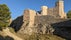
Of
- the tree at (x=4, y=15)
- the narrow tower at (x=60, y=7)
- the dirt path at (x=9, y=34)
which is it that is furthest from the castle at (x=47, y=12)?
the dirt path at (x=9, y=34)

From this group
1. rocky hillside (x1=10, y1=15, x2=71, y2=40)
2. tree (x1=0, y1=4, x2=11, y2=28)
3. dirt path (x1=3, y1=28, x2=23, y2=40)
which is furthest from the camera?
tree (x1=0, y1=4, x2=11, y2=28)

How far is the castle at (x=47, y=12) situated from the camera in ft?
131

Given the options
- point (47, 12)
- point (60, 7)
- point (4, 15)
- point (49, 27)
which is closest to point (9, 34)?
point (4, 15)

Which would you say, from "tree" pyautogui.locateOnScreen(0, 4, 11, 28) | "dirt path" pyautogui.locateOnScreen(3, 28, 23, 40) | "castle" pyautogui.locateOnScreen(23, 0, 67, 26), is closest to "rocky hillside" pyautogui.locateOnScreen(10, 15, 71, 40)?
"castle" pyautogui.locateOnScreen(23, 0, 67, 26)

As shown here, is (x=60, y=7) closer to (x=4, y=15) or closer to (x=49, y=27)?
(x=49, y=27)

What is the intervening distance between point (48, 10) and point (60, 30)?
12.4 metres

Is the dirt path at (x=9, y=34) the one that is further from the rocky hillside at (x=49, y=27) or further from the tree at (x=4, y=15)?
the rocky hillside at (x=49, y=27)

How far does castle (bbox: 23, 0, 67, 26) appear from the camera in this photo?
39844 millimetres

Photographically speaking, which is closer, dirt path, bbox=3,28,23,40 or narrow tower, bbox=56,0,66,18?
dirt path, bbox=3,28,23,40

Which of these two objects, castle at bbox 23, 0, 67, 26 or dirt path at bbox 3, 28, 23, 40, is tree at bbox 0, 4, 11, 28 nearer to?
dirt path at bbox 3, 28, 23, 40

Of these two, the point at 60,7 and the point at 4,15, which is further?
the point at 60,7

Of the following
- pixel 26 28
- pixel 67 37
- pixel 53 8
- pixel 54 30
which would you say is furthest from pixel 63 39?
pixel 53 8

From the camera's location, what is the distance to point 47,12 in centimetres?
4788

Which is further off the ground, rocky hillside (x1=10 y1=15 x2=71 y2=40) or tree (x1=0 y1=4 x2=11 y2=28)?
tree (x1=0 y1=4 x2=11 y2=28)
